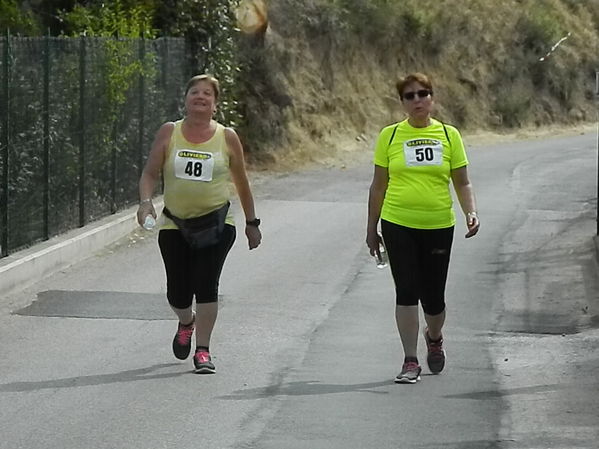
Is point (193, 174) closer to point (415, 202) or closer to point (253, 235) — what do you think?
point (253, 235)

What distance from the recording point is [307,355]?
9.24 m

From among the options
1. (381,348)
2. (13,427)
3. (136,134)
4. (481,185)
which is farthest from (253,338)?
(481,185)

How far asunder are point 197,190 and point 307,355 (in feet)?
4.91

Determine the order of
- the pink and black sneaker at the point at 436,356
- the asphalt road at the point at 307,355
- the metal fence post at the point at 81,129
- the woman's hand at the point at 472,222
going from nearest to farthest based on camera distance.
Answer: the asphalt road at the point at 307,355
the woman's hand at the point at 472,222
the pink and black sneaker at the point at 436,356
the metal fence post at the point at 81,129

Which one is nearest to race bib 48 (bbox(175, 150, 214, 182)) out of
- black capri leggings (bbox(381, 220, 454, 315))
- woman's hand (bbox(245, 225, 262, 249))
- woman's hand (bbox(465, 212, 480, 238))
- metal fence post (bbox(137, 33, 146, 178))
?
woman's hand (bbox(245, 225, 262, 249))

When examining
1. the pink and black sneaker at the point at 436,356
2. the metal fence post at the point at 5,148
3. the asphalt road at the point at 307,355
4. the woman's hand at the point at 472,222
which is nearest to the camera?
the asphalt road at the point at 307,355

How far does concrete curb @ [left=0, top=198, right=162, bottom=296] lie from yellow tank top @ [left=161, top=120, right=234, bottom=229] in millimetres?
3278

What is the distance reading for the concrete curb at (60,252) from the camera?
1164 cm

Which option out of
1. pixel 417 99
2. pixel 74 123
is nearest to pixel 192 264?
pixel 417 99

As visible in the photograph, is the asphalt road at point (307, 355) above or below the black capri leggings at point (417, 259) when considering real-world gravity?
below

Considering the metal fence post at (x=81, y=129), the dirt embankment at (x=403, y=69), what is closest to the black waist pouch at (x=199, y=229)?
the metal fence post at (x=81, y=129)

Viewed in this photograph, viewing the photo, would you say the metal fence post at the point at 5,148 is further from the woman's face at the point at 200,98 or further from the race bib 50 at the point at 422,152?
the race bib 50 at the point at 422,152

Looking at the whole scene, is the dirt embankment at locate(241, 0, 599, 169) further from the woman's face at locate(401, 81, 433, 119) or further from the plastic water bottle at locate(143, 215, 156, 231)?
the woman's face at locate(401, 81, 433, 119)

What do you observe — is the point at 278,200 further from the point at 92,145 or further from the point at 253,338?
the point at 253,338
